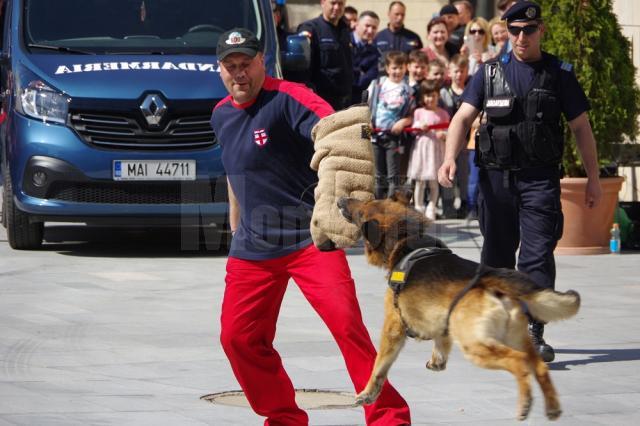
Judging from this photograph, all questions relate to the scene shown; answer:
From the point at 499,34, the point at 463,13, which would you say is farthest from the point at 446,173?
the point at 463,13

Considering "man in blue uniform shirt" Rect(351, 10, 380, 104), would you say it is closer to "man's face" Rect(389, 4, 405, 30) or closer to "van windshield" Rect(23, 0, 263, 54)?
"man's face" Rect(389, 4, 405, 30)

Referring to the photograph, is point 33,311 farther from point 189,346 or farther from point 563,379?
point 563,379

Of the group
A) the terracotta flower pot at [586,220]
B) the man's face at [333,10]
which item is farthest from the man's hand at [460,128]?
the man's face at [333,10]

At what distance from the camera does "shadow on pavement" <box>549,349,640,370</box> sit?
25.6ft

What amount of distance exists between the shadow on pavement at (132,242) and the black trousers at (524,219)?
15.7ft

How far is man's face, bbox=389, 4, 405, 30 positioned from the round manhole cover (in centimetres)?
985

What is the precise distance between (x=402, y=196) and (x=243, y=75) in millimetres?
922

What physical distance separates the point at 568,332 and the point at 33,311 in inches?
143

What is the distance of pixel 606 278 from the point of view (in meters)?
11.2

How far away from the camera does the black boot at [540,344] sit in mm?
7793

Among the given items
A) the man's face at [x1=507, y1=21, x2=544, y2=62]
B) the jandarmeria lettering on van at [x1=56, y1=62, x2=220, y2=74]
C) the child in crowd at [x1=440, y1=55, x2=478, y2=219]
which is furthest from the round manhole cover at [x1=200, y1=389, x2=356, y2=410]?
the child in crowd at [x1=440, y1=55, x2=478, y2=219]

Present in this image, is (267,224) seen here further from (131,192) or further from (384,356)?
(131,192)

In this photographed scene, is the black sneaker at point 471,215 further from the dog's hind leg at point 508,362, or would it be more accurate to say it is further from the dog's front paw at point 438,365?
the dog's hind leg at point 508,362

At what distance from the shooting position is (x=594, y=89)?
1227 cm
